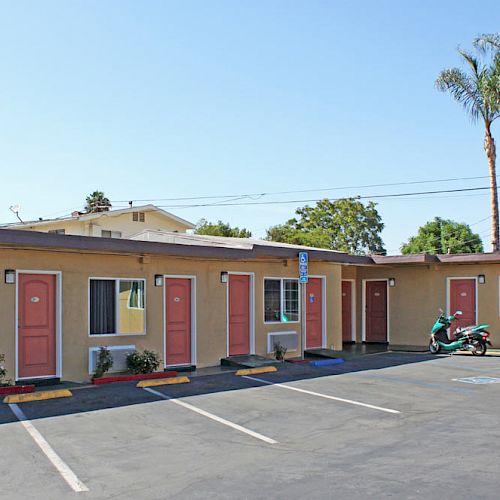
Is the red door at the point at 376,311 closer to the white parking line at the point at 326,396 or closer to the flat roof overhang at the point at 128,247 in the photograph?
the flat roof overhang at the point at 128,247

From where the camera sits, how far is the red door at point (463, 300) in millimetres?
18500

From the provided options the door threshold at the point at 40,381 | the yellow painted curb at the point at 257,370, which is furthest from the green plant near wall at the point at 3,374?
the yellow painted curb at the point at 257,370

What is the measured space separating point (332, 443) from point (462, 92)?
2097 centimetres

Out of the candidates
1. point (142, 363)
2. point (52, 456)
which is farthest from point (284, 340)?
point (52, 456)

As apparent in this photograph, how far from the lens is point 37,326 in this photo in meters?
11.6

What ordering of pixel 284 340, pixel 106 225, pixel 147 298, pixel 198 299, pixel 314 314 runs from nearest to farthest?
pixel 147 298 → pixel 198 299 → pixel 284 340 → pixel 314 314 → pixel 106 225

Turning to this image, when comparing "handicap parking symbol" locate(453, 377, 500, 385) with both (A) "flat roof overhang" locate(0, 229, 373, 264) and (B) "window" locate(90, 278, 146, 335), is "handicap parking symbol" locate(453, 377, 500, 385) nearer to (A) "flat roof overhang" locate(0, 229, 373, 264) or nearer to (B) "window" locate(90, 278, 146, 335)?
(A) "flat roof overhang" locate(0, 229, 373, 264)

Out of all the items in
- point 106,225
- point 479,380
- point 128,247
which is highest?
point 106,225

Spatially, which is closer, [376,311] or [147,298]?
[147,298]

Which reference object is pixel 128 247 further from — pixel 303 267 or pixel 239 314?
pixel 303 267

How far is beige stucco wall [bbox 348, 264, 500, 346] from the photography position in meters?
18.1

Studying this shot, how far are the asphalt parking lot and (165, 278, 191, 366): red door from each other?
1.74 m

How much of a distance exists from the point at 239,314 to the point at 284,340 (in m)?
1.51

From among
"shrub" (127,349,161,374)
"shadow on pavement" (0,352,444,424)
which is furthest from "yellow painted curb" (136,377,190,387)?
"shrub" (127,349,161,374)
